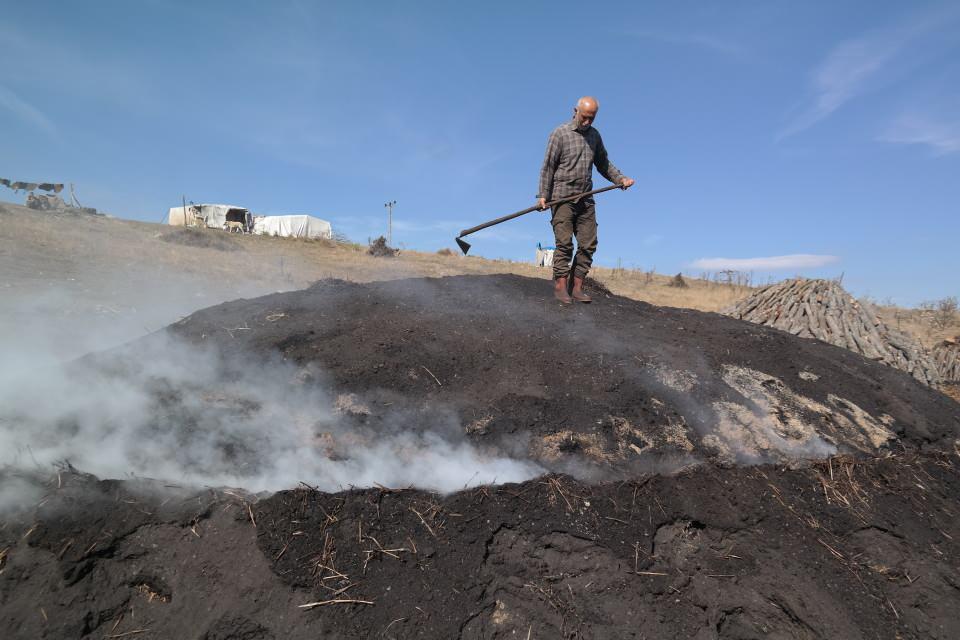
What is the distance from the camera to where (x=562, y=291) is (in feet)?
17.2

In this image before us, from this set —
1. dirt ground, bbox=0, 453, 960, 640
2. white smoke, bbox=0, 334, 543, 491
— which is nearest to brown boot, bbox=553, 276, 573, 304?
white smoke, bbox=0, 334, 543, 491

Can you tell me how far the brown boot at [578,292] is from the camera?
5.24 metres

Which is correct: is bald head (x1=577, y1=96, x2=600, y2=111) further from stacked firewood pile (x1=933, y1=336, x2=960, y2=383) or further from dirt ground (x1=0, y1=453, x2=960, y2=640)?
stacked firewood pile (x1=933, y1=336, x2=960, y2=383)

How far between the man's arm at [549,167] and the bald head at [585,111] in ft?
0.81

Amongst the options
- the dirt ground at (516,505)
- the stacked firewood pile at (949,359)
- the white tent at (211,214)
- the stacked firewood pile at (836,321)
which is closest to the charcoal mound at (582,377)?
the dirt ground at (516,505)

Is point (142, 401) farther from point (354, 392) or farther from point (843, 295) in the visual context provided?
point (843, 295)

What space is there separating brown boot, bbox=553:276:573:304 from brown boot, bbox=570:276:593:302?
0.08 meters

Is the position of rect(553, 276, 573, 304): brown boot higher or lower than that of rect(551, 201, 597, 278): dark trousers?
lower

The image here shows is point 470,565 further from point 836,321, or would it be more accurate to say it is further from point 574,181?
point 836,321

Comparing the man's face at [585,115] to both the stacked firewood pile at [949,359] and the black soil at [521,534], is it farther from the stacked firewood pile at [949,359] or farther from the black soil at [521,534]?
the stacked firewood pile at [949,359]

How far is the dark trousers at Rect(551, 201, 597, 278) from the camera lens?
504 centimetres

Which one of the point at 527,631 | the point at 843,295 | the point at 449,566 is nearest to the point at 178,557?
the point at 449,566

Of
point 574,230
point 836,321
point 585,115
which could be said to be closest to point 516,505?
point 574,230

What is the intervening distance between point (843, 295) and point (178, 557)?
8.69 metres
